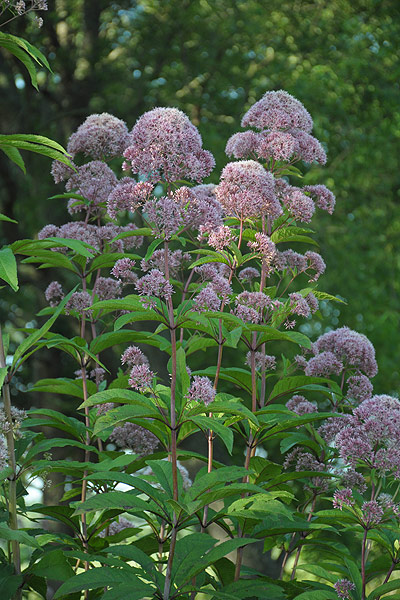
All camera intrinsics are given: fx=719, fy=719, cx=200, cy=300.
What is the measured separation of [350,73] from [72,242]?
42.6ft

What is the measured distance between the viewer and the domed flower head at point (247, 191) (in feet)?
11.2

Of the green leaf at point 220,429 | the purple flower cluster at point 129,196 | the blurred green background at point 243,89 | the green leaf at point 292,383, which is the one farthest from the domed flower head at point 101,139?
the blurred green background at point 243,89

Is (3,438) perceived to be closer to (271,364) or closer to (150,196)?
(150,196)

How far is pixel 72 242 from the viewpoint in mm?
2750

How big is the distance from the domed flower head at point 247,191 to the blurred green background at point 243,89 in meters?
9.24

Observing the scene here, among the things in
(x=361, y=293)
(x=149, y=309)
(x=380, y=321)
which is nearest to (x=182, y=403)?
(x=149, y=309)

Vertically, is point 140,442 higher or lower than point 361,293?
higher

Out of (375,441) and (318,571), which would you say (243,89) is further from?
(318,571)

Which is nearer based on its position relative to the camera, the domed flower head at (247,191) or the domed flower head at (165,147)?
the domed flower head at (165,147)

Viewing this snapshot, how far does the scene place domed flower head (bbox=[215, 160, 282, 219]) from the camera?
3.40 metres

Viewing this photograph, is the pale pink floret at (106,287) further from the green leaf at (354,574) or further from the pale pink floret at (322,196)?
the green leaf at (354,574)

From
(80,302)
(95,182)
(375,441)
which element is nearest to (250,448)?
(375,441)

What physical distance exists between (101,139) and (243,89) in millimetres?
11493

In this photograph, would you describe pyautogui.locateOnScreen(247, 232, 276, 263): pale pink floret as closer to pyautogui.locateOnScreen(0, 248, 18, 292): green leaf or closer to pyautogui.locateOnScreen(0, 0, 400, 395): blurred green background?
pyautogui.locateOnScreen(0, 248, 18, 292): green leaf
